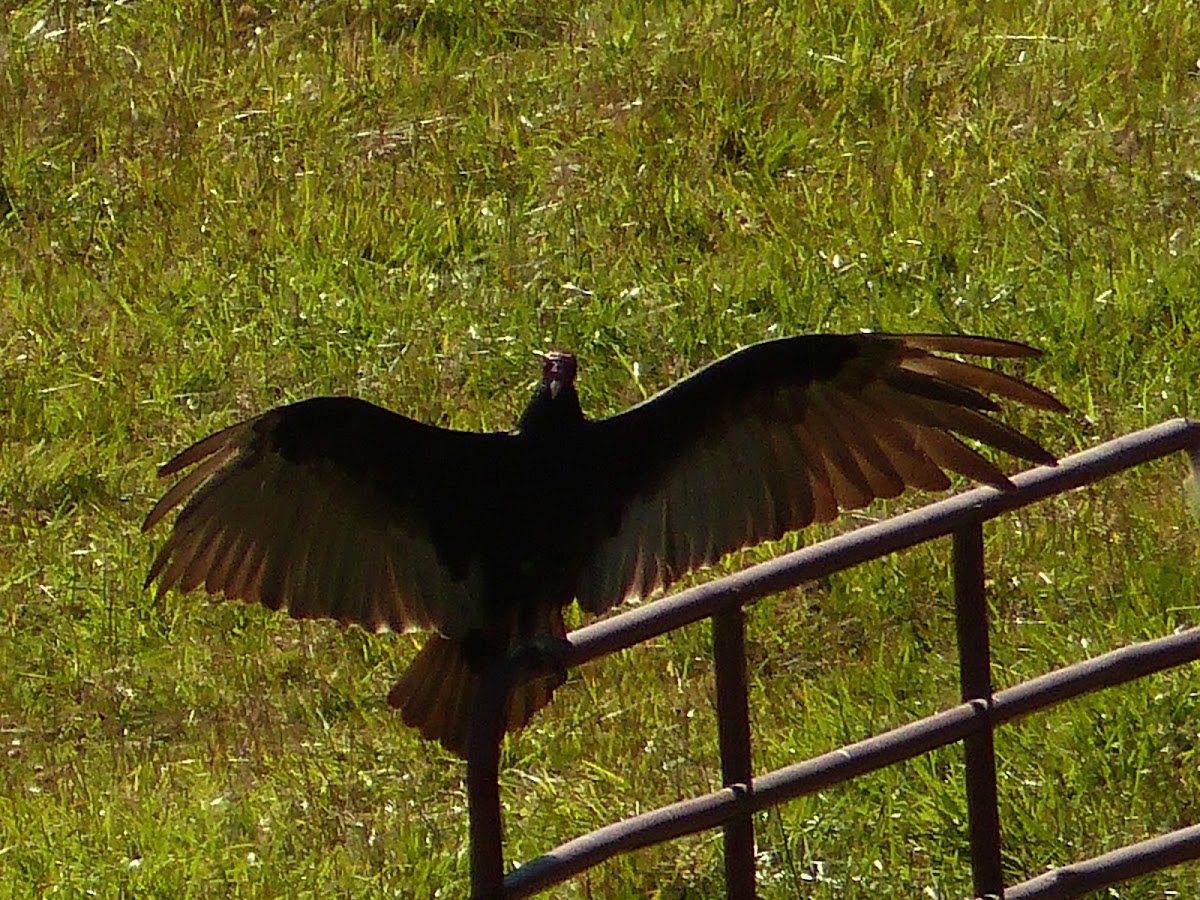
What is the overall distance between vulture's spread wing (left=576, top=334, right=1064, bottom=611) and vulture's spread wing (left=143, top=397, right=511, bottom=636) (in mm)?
230

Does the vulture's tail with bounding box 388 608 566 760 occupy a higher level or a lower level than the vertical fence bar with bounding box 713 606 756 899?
higher

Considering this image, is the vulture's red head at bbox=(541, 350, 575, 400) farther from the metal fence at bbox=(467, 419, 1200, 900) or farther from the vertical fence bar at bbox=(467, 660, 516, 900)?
the vertical fence bar at bbox=(467, 660, 516, 900)

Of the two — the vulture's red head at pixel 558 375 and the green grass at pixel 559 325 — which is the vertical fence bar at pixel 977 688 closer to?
the vulture's red head at pixel 558 375

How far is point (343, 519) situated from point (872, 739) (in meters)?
1.44

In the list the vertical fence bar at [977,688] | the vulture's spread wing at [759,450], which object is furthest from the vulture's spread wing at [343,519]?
the vertical fence bar at [977,688]

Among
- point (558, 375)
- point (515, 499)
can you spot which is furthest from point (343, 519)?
point (558, 375)

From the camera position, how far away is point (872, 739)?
A: 9.92ft

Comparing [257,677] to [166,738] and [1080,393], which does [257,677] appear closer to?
[166,738]

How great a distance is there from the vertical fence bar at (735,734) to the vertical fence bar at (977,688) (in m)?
0.29

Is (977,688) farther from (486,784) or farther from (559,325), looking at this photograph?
(559,325)

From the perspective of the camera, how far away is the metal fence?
276 cm

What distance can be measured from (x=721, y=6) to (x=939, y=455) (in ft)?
15.1

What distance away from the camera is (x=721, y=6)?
8.26 m

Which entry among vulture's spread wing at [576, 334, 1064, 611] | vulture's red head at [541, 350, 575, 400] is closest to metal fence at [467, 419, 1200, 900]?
vulture's spread wing at [576, 334, 1064, 611]
